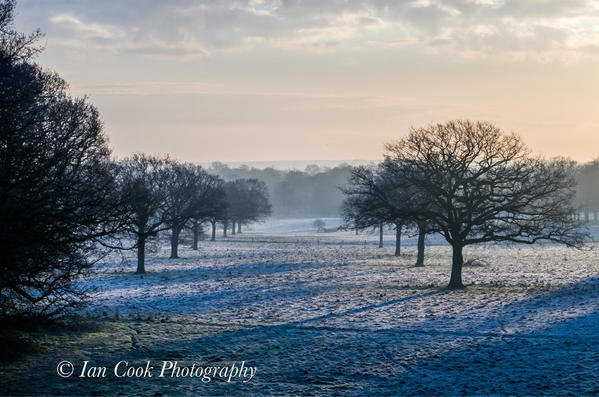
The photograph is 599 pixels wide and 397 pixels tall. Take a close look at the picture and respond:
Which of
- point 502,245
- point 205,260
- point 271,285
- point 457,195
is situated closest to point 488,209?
point 457,195

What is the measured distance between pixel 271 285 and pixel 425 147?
38.0 ft

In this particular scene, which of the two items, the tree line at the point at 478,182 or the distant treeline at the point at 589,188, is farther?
the distant treeline at the point at 589,188

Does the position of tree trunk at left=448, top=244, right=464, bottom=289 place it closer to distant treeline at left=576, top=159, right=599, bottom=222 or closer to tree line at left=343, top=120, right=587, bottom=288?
tree line at left=343, top=120, right=587, bottom=288

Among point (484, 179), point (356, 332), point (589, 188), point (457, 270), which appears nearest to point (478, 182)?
point (484, 179)

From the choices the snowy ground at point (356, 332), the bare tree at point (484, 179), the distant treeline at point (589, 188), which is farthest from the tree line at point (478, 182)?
the distant treeline at point (589, 188)

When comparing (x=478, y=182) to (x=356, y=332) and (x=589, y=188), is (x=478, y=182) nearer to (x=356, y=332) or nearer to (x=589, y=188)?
(x=356, y=332)

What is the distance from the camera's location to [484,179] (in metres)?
28.3

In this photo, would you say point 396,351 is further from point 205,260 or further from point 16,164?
point 205,260

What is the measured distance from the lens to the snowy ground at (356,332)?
12.3 metres

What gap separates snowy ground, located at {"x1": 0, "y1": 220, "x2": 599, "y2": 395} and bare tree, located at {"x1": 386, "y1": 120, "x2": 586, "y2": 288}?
346cm

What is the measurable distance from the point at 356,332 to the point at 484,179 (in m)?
14.0

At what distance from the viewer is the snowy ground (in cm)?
1227

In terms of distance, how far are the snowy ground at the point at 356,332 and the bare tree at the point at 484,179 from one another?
136 inches

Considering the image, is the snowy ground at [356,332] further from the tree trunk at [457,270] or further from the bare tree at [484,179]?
the bare tree at [484,179]
